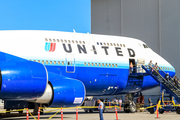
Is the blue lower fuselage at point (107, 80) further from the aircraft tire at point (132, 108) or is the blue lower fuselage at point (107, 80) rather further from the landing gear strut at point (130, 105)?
the aircraft tire at point (132, 108)

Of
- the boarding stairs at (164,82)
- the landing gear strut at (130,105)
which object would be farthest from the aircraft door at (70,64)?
the landing gear strut at (130,105)

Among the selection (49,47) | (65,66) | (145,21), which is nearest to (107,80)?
(65,66)

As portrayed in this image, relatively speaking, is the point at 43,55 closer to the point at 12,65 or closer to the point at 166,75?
the point at 12,65

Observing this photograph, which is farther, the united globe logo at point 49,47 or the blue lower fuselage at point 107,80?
the blue lower fuselage at point 107,80

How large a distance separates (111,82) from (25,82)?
29.7 ft

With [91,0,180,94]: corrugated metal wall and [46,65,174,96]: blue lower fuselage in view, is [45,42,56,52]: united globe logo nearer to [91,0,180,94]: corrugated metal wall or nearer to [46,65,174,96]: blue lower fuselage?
[46,65,174,96]: blue lower fuselage

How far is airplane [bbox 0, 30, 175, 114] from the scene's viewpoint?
15930 mm

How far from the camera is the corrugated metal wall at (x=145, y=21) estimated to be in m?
41.1

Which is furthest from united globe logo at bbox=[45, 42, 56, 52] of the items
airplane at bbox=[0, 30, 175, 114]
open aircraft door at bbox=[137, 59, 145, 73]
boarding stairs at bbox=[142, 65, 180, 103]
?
boarding stairs at bbox=[142, 65, 180, 103]

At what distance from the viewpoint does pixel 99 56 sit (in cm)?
2266

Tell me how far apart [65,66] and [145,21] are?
26655 millimetres

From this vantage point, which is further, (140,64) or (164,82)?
(164,82)

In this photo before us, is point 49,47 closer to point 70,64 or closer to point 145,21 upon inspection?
point 70,64

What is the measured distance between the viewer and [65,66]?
20.9m
